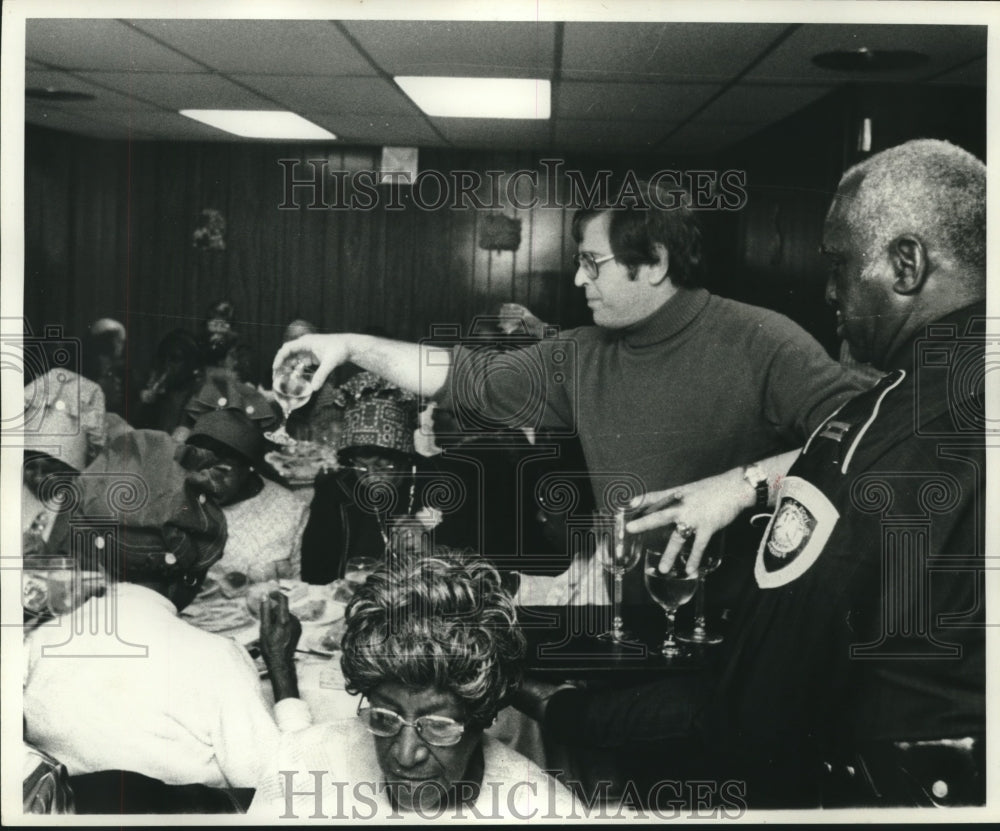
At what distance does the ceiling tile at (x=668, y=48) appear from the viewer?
2.62m

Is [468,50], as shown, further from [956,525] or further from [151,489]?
[956,525]

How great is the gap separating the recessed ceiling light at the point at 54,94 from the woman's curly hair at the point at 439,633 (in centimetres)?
140

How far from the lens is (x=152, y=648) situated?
2.71 m

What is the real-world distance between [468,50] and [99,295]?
3.61 feet

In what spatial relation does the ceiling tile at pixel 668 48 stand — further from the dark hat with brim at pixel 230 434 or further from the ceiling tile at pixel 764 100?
the dark hat with brim at pixel 230 434

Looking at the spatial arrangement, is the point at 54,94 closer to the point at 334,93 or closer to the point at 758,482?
the point at 334,93

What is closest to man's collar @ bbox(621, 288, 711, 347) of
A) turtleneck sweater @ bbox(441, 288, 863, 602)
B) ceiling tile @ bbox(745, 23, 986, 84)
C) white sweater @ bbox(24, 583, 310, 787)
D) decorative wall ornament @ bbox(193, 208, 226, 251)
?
turtleneck sweater @ bbox(441, 288, 863, 602)

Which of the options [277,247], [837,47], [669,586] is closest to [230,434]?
[277,247]

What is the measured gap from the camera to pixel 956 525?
106 inches

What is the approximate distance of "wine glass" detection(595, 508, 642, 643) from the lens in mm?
2678

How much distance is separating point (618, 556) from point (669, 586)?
15cm

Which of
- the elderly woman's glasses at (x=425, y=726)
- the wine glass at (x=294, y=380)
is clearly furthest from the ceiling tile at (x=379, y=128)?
the elderly woman's glasses at (x=425, y=726)

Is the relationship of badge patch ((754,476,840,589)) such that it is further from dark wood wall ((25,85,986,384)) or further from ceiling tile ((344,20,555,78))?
ceiling tile ((344,20,555,78))

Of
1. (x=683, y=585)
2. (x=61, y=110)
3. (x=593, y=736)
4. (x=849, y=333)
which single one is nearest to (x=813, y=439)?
(x=849, y=333)
